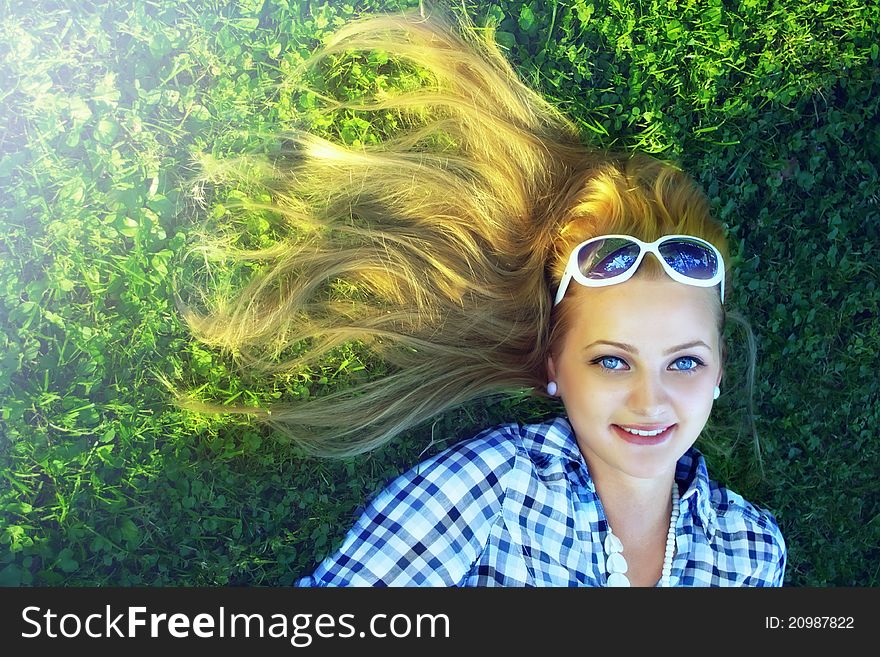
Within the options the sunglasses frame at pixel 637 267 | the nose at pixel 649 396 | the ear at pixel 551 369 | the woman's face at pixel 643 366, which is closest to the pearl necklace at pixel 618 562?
the woman's face at pixel 643 366

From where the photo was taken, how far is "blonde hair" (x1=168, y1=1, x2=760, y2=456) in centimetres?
→ 335

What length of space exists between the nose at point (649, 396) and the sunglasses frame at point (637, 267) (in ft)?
1.29

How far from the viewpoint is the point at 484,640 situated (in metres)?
Answer: 3.34

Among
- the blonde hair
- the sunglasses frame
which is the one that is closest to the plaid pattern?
the blonde hair

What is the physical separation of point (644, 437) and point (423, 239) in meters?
1.23

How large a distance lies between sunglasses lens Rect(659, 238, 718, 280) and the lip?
0.61 metres

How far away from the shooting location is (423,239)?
336 cm

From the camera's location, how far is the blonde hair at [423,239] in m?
3.35

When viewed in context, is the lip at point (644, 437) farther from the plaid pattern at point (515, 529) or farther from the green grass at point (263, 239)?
the green grass at point (263, 239)

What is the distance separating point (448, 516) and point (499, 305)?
2.98 feet

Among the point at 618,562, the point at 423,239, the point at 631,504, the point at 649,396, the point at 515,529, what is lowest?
the point at 618,562

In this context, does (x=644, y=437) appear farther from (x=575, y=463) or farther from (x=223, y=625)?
(x=223, y=625)

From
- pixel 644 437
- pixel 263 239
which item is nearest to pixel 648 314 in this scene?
pixel 644 437

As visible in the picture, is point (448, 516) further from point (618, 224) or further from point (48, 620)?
point (48, 620)
